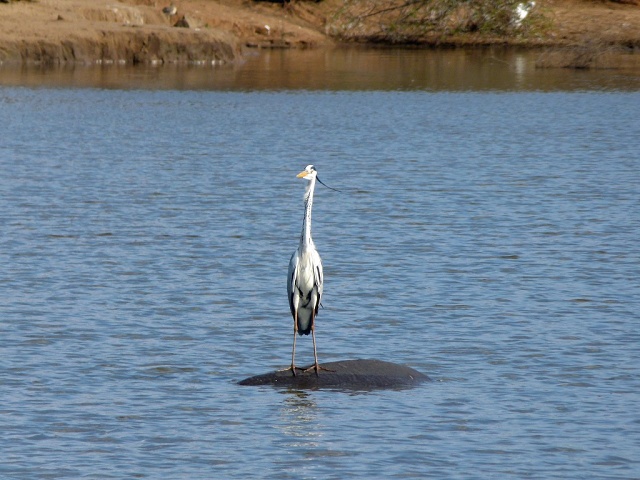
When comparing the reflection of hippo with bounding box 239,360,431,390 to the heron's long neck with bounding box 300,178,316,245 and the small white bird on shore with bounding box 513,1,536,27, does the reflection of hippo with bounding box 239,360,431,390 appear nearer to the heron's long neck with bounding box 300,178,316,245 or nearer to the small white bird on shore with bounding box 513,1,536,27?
the heron's long neck with bounding box 300,178,316,245

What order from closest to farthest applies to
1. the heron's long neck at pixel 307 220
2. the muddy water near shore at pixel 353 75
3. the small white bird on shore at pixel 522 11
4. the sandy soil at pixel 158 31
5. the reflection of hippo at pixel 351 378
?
1. the heron's long neck at pixel 307 220
2. the reflection of hippo at pixel 351 378
3. the muddy water near shore at pixel 353 75
4. the sandy soil at pixel 158 31
5. the small white bird on shore at pixel 522 11

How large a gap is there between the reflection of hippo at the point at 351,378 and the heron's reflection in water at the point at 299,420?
0.14 metres

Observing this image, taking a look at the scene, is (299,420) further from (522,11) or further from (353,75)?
(522,11)

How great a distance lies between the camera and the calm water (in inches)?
340

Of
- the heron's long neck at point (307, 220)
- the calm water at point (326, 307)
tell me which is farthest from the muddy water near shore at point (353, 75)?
the heron's long neck at point (307, 220)

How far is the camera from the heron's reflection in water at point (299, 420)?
8797 mm

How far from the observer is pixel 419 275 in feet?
46.8

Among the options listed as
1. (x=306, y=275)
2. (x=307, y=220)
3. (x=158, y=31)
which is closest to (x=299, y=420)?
(x=306, y=275)

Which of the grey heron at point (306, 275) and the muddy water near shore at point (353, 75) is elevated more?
the muddy water near shore at point (353, 75)

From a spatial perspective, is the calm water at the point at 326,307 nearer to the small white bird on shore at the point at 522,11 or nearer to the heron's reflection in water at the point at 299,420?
the heron's reflection in water at the point at 299,420

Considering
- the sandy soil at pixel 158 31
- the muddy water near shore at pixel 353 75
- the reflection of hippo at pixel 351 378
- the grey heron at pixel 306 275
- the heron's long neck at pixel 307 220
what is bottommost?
the reflection of hippo at pixel 351 378

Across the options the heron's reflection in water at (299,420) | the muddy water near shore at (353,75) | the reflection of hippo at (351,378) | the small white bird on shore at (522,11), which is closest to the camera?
the heron's reflection in water at (299,420)

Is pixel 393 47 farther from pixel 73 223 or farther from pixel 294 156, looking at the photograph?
pixel 73 223

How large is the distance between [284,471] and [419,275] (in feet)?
20.6
